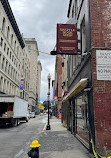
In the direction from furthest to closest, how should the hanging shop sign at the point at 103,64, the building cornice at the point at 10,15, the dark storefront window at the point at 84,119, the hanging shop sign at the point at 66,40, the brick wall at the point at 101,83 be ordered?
the building cornice at the point at 10,15 < the hanging shop sign at the point at 66,40 < the dark storefront window at the point at 84,119 < the hanging shop sign at the point at 103,64 < the brick wall at the point at 101,83

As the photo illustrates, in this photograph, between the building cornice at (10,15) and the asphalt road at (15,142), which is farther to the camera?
the building cornice at (10,15)

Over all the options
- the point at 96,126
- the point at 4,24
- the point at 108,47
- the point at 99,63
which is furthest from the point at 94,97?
the point at 4,24

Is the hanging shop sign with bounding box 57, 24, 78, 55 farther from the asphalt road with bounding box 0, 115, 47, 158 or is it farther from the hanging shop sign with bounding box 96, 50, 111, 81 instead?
the asphalt road with bounding box 0, 115, 47, 158

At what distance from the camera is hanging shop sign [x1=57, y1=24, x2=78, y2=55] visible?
802 cm

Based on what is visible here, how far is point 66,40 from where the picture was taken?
26.7 ft

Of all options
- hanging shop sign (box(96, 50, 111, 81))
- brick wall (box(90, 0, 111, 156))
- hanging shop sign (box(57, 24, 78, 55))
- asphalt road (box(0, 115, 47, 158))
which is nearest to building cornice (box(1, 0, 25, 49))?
hanging shop sign (box(57, 24, 78, 55))

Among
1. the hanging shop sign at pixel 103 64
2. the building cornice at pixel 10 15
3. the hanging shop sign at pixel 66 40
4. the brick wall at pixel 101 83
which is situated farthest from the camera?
the building cornice at pixel 10 15

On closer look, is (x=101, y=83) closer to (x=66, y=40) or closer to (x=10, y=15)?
(x=66, y=40)

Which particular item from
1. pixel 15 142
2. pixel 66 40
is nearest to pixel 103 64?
pixel 66 40

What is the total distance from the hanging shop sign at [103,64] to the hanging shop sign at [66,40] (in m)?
1.94

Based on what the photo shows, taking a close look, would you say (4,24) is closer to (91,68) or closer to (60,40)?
(60,40)

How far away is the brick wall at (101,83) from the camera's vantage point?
5.56 m

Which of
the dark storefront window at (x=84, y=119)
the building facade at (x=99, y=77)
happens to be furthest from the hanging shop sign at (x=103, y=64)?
the dark storefront window at (x=84, y=119)

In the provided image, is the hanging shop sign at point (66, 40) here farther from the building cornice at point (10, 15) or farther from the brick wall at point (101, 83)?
the building cornice at point (10, 15)
